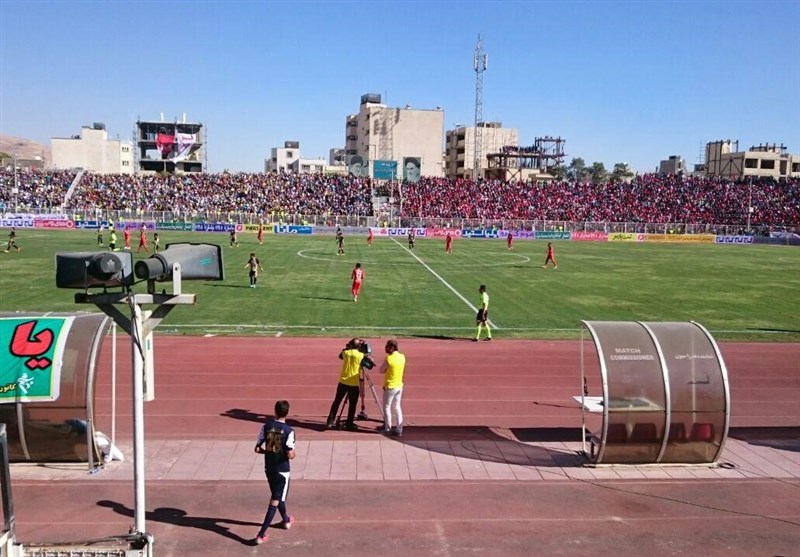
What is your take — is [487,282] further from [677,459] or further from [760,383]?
[677,459]

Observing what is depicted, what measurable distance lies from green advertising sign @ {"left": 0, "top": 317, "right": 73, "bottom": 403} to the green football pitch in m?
8.88

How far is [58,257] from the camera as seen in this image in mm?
6184

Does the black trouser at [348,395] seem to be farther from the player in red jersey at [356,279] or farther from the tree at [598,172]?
the tree at [598,172]

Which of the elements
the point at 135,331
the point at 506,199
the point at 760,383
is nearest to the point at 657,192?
the point at 506,199

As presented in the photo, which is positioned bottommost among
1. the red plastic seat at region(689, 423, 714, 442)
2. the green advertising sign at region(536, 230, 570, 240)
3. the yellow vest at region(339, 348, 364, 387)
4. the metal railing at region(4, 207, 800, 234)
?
the red plastic seat at region(689, 423, 714, 442)

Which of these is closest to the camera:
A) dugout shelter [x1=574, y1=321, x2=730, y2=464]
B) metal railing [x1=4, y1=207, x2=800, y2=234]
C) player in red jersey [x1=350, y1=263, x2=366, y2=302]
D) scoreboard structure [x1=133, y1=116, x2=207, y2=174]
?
dugout shelter [x1=574, y1=321, x2=730, y2=464]

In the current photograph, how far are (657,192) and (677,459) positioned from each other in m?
77.6

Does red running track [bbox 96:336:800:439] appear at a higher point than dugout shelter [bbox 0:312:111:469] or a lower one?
lower

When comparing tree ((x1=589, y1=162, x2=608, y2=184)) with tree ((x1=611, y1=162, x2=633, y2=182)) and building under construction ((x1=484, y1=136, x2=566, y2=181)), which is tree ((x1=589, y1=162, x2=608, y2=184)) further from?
building under construction ((x1=484, y1=136, x2=566, y2=181))

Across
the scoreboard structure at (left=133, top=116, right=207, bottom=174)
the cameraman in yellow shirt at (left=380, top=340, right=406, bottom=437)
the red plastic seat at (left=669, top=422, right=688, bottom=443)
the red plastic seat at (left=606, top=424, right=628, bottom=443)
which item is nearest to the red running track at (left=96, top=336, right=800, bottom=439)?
the cameraman in yellow shirt at (left=380, top=340, right=406, bottom=437)

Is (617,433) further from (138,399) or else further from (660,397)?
(138,399)

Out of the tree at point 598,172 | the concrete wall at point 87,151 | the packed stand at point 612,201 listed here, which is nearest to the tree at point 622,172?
the tree at point 598,172

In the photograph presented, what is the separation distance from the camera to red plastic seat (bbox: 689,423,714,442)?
34.6 ft

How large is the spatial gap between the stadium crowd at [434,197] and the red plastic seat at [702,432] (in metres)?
66.2
